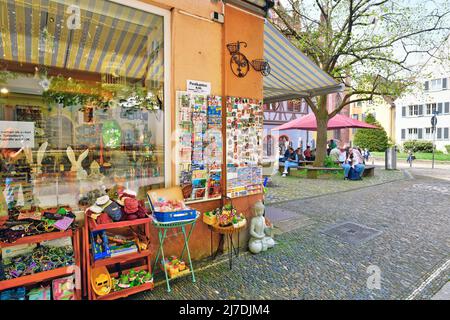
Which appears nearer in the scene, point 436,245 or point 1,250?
point 1,250

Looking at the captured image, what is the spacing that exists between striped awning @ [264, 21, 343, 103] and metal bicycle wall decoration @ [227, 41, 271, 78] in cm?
68

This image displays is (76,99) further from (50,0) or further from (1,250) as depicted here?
(1,250)

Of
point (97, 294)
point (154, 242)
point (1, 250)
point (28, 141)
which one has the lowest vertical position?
point (97, 294)

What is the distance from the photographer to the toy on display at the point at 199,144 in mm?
3211

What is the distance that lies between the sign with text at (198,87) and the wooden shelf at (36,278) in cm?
219

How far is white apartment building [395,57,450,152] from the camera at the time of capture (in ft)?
80.7

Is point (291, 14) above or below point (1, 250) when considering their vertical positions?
above

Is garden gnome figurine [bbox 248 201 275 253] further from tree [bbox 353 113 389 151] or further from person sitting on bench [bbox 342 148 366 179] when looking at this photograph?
tree [bbox 353 113 389 151]

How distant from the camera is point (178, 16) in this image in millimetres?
3111

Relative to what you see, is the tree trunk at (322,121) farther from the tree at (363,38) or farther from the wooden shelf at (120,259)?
the wooden shelf at (120,259)

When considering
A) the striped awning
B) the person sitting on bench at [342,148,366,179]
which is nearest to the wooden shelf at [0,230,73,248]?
the striped awning

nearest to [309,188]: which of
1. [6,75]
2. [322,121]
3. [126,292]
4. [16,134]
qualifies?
[322,121]

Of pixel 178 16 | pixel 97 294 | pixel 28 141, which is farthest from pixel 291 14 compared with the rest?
pixel 97 294

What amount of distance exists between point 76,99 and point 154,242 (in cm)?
235
